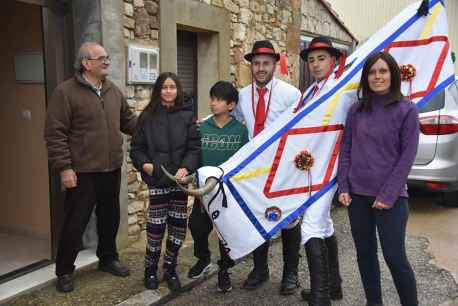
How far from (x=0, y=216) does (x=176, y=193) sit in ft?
8.73

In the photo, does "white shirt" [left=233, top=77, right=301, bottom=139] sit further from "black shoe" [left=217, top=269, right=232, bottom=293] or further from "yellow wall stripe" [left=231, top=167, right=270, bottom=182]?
"black shoe" [left=217, top=269, right=232, bottom=293]

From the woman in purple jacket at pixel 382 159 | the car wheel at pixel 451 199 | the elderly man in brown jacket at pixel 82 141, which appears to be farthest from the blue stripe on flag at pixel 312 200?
the car wheel at pixel 451 199

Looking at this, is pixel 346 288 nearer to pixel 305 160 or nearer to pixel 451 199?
pixel 305 160

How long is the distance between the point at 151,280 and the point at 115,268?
435 mm

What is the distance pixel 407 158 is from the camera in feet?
9.00

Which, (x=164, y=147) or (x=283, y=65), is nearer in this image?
(x=164, y=147)

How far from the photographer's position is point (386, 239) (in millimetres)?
2867

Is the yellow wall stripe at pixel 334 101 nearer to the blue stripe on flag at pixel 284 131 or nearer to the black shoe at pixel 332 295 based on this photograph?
the blue stripe on flag at pixel 284 131

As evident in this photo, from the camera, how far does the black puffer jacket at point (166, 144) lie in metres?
3.37

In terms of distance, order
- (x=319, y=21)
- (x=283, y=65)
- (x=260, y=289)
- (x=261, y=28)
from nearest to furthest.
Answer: (x=260, y=289)
(x=261, y=28)
(x=283, y=65)
(x=319, y=21)

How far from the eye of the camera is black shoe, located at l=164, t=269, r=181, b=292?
12.0 feet

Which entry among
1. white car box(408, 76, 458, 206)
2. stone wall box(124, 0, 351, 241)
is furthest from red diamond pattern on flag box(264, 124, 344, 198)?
white car box(408, 76, 458, 206)

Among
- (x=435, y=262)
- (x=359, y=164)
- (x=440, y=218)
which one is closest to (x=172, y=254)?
(x=359, y=164)

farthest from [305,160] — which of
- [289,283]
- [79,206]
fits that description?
[79,206]
